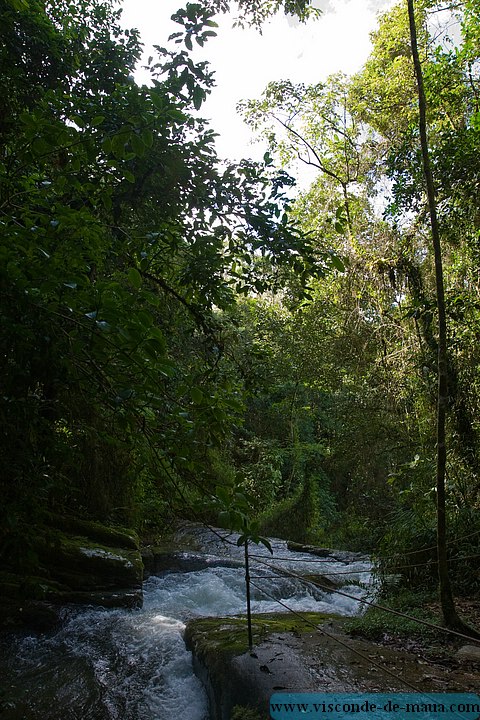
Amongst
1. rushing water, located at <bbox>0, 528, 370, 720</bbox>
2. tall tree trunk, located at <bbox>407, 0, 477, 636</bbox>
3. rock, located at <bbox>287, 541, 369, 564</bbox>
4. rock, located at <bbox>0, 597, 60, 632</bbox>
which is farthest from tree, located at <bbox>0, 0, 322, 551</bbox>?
rock, located at <bbox>287, 541, 369, 564</bbox>

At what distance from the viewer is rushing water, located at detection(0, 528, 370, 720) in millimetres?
4020

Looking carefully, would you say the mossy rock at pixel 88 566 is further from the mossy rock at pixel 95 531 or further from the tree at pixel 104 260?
the tree at pixel 104 260

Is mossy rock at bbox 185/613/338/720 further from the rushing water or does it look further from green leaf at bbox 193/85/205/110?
green leaf at bbox 193/85/205/110

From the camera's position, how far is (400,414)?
32.5ft

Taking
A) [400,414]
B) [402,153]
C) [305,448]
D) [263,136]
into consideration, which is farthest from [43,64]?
[305,448]

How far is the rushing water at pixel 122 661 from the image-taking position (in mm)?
4020

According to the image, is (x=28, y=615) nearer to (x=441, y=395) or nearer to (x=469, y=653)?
(x=469, y=653)

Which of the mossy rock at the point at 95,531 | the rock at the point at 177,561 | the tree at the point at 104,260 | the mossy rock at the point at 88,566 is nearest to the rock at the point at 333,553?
the rock at the point at 177,561

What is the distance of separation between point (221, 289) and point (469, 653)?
3.85 m

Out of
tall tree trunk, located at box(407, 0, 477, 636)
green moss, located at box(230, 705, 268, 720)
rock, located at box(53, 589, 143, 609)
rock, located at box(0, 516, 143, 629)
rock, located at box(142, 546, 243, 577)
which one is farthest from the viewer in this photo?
rock, located at box(142, 546, 243, 577)

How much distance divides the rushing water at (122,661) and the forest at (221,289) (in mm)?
1344

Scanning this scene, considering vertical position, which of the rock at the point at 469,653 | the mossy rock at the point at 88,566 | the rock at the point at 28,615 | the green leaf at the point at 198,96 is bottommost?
the rock at the point at 28,615

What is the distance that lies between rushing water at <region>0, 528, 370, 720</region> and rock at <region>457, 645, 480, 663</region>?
5.34ft

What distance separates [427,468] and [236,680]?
4385 millimetres
